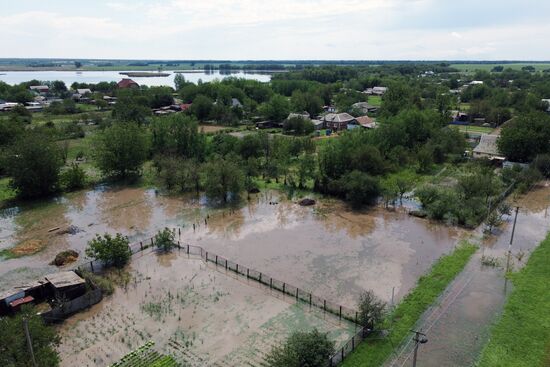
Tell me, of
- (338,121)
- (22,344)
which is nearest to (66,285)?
(22,344)

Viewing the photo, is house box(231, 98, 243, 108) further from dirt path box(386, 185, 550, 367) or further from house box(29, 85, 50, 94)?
house box(29, 85, 50, 94)

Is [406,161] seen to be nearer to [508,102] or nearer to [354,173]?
[354,173]

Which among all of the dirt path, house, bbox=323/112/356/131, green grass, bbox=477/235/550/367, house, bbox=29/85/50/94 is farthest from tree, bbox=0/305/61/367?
house, bbox=29/85/50/94

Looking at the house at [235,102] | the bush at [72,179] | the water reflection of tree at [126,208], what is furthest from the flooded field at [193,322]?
the house at [235,102]

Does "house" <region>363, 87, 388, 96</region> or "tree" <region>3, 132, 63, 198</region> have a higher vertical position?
"house" <region>363, 87, 388, 96</region>

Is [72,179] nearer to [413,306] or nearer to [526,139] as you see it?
[413,306]

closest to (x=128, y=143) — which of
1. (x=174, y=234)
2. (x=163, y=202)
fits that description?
(x=163, y=202)

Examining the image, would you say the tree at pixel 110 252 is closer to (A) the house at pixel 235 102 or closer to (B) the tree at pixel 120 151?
(B) the tree at pixel 120 151
